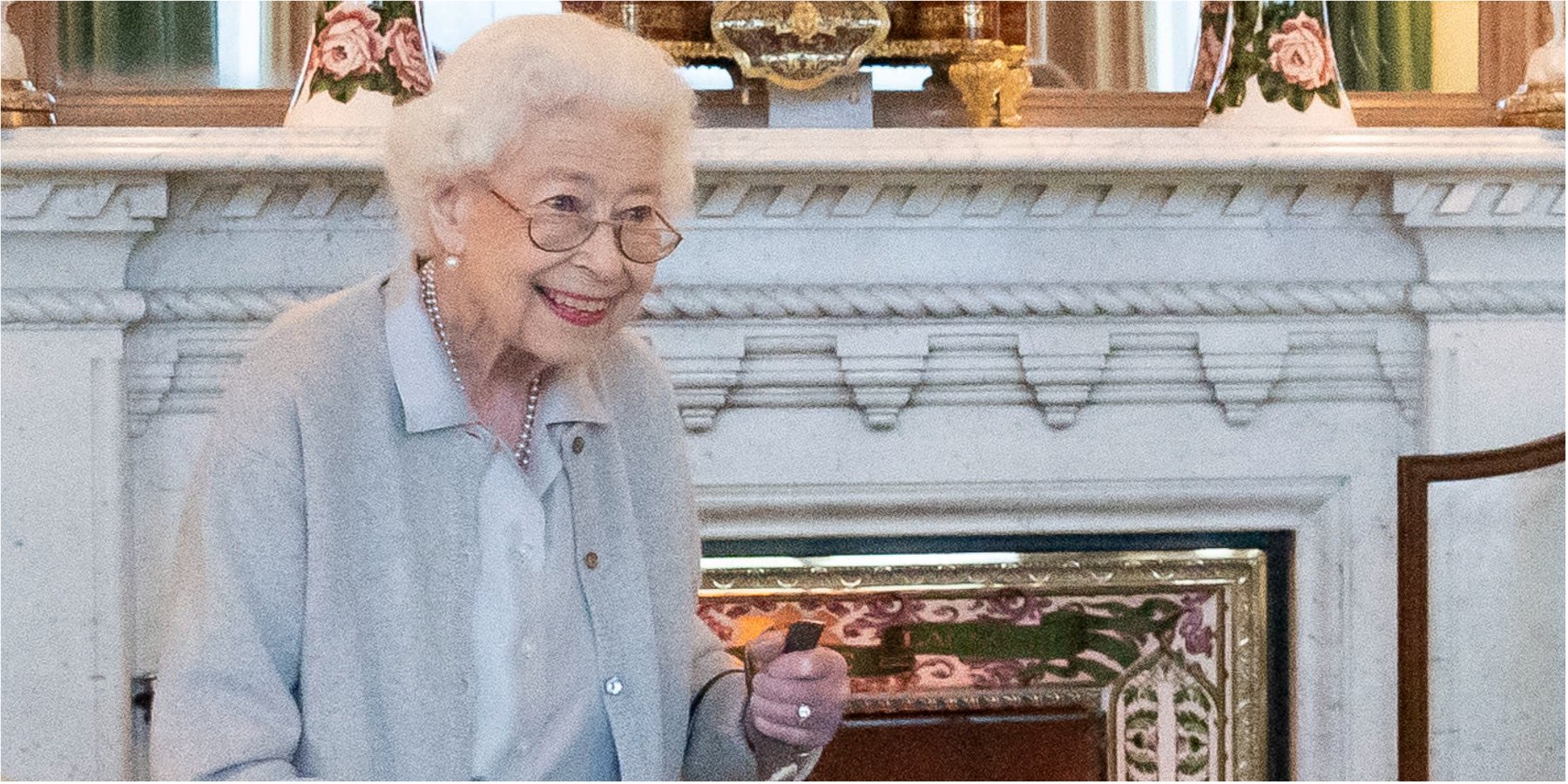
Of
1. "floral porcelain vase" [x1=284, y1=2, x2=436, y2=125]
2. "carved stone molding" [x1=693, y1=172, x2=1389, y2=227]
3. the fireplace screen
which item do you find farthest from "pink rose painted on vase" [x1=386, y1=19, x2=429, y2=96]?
the fireplace screen

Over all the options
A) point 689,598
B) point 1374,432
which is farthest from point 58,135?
point 1374,432

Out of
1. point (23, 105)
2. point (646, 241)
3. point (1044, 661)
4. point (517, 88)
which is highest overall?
point (23, 105)

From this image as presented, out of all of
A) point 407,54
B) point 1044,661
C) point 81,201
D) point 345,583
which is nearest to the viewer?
point 345,583

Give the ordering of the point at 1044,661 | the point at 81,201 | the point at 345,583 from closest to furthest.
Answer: the point at 345,583
the point at 81,201
the point at 1044,661

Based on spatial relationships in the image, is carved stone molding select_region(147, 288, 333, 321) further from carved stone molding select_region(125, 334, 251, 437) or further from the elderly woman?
the elderly woman

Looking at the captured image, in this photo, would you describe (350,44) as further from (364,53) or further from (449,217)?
(449,217)

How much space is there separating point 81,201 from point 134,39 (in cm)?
30

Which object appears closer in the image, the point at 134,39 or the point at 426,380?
the point at 426,380

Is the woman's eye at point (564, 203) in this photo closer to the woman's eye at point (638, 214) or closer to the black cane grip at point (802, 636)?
the woman's eye at point (638, 214)

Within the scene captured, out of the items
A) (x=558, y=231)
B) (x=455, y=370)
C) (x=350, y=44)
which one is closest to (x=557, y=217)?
(x=558, y=231)

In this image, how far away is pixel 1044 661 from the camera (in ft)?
7.55

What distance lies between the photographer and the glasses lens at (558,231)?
1290 mm

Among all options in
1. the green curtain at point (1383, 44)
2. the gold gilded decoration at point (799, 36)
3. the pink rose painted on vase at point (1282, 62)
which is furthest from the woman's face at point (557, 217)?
the green curtain at point (1383, 44)

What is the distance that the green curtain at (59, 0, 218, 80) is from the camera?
2.17 metres
